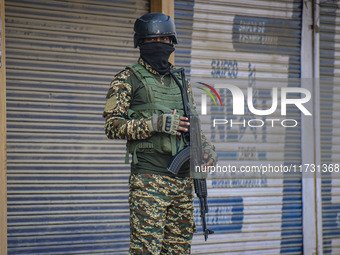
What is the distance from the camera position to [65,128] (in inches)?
197

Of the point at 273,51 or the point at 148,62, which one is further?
the point at 273,51

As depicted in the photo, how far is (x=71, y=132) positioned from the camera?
502 centimetres

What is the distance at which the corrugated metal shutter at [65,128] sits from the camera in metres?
4.82

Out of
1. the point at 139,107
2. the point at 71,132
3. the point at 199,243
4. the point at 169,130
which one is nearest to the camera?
the point at 169,130

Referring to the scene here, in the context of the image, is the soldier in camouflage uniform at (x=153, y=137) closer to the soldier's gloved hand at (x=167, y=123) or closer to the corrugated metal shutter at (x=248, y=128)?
the soldier's gloved hand at (x=167, y=123)

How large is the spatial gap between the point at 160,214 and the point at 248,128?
2565mm

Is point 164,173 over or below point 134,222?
over

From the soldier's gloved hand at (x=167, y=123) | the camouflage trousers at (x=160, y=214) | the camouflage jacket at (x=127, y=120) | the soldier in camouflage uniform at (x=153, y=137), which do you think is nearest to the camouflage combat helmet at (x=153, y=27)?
the soldier in camouflage uniform at (x=153, y=137)

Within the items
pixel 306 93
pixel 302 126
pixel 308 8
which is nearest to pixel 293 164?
pixel 302 126

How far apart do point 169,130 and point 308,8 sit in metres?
3.35

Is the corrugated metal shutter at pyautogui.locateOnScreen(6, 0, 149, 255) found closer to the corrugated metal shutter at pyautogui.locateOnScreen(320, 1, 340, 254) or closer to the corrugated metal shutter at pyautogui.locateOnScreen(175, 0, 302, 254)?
the corrugated metal shutter at pyautogui.locateOnScreen(175, 0, 302, 254)

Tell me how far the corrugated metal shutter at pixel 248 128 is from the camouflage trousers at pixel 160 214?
1876 mm

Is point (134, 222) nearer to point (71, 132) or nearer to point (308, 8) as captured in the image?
point (71, 132)

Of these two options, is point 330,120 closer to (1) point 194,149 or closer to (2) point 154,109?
(1) point 194,149
